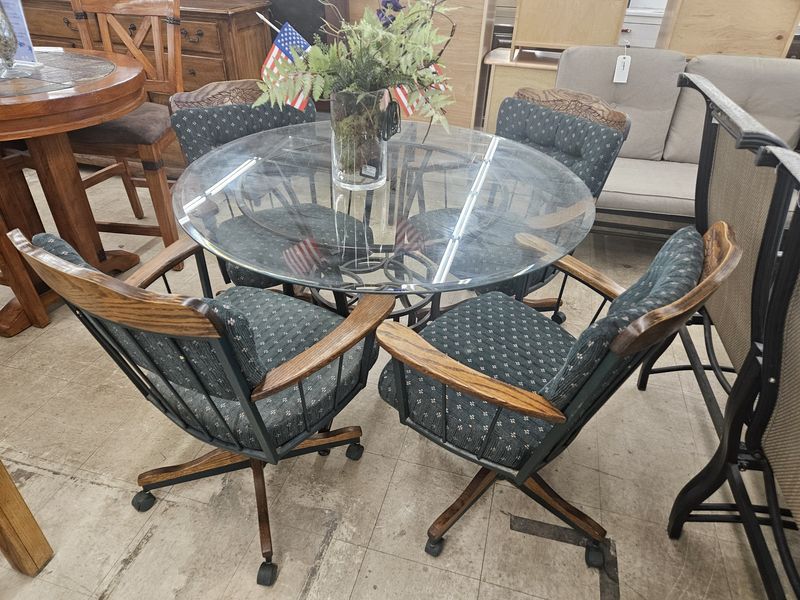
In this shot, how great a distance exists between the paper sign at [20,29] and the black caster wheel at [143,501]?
1.83m

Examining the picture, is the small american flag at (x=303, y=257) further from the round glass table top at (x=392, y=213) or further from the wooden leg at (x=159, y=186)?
the wooden leg at (x=159, y=186)

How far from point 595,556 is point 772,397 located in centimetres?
62

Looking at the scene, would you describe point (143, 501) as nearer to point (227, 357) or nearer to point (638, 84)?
point (227, 357)

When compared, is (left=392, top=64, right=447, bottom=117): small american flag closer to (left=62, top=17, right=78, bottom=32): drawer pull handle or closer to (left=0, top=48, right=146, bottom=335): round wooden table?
(left=0, top=48, right=146, bottom=335): round wooden table

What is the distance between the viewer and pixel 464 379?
1005 millimetres

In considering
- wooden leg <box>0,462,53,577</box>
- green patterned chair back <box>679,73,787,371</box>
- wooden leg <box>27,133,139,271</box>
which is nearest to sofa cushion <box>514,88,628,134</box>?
green patterned chair back <box>679,73,787,371</box>

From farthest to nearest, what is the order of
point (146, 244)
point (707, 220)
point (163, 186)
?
point (146, 244), point (163, 186), point (707, 220)

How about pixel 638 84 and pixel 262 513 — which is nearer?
pixel 262 513

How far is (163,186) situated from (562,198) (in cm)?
178

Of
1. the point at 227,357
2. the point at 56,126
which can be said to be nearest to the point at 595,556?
the point at 227,357

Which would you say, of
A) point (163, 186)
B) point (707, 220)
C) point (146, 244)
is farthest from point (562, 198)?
point (146, 244)

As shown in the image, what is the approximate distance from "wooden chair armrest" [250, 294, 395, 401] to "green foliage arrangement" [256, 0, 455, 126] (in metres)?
0.61

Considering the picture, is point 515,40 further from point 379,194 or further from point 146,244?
point 146,244

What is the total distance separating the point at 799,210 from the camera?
89cm
